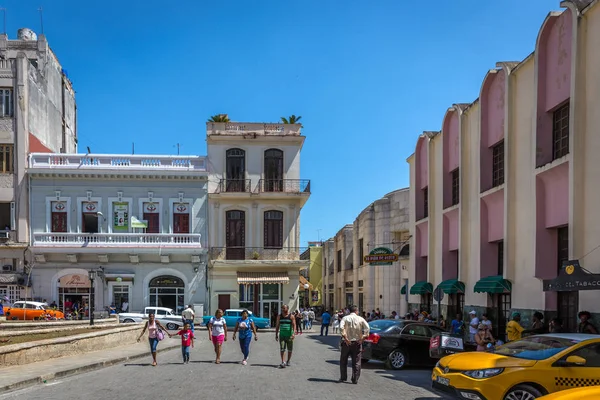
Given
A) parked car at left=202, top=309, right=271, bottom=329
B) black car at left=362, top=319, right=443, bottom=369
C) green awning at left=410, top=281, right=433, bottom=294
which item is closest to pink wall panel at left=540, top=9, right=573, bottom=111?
black car at left=362, top=319, right=443, bottom=369

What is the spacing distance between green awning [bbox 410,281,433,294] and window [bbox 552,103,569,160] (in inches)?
437

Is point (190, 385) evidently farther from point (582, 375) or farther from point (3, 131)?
point (3, 131)

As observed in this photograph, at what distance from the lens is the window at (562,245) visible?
1614 centimetres

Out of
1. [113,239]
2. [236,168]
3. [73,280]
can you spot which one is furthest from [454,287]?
[73,280]

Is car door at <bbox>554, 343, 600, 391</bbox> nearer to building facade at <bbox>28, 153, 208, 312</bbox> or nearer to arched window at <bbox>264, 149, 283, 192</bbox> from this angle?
building facade at <bbox>28, 153, 208, 312</bbox>

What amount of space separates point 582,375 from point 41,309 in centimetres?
3034

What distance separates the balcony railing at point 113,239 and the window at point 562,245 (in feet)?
84.0

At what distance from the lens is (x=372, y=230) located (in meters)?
40.0

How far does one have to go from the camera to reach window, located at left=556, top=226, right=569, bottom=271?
53.0 feet

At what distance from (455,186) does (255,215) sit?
17.3 m

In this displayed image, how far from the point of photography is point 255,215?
3922 cm

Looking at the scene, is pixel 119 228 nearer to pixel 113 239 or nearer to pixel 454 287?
pixel 113 239

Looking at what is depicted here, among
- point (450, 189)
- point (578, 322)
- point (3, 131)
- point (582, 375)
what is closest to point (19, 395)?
point (582, 375)

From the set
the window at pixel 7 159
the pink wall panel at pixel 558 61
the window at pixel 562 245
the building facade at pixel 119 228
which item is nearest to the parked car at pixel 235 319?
the building facade at pixel 119 228
